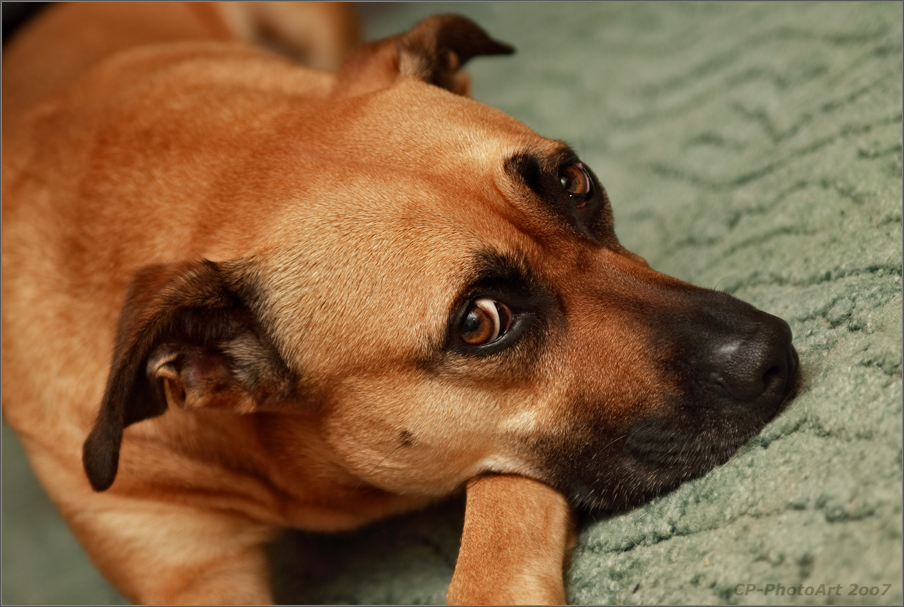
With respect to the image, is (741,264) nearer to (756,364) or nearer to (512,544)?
(756,364)

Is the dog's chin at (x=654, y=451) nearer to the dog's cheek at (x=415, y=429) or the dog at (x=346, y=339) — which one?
the dog at (x=346, y=339)

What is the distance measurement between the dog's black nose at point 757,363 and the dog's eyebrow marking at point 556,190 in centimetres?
55

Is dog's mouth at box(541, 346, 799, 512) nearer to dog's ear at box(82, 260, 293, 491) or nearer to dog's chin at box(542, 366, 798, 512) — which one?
dog's chin at box(542, 366, 798, 512)

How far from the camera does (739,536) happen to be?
1.72 m

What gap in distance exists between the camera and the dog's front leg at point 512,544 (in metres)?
1.92

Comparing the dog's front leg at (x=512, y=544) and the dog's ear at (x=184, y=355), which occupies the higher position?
the dog's ear at (x=184, y=355)

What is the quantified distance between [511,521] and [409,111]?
1.23 m

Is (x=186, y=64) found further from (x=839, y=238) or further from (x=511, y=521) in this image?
(x=839, y=238)

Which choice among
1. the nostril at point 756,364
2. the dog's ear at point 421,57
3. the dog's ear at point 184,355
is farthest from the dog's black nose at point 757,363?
the dog's ear at point 421,57

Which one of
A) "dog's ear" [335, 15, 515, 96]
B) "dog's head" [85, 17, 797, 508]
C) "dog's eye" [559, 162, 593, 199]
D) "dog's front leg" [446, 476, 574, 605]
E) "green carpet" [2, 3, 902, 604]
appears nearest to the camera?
"green carpet" [2, 3, 902, 604]

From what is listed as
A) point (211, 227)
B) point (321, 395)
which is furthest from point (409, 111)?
point (321, 395)

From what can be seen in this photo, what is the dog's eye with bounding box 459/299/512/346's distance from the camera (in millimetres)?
2105

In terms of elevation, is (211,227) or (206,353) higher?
(211,227)

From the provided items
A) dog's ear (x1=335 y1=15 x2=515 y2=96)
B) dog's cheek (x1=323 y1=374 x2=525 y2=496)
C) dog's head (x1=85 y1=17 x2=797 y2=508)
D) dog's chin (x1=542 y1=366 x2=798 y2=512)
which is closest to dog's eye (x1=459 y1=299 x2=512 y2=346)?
dog's head (x1=85 y1=17 x2=797 y2=508)
